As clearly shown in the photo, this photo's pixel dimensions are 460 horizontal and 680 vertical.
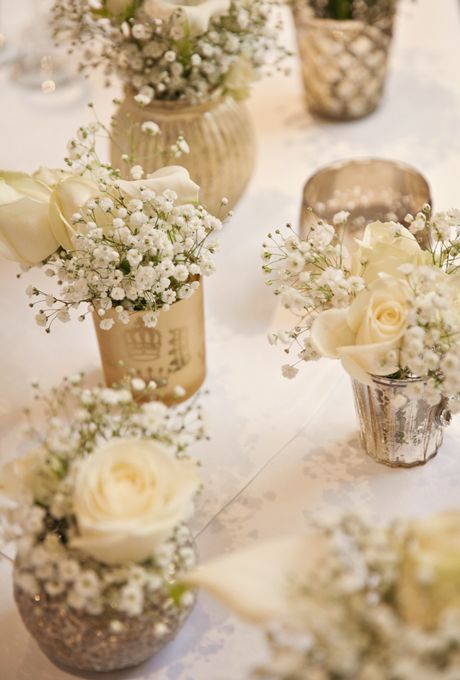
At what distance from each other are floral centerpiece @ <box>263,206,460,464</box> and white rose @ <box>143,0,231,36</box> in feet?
1.30

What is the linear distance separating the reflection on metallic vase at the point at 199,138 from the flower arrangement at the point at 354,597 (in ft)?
2.47

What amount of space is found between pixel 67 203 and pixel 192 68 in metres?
0.37

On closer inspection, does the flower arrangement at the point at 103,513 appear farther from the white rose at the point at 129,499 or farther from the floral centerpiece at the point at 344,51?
the floral centerpiece at the point at 344,51

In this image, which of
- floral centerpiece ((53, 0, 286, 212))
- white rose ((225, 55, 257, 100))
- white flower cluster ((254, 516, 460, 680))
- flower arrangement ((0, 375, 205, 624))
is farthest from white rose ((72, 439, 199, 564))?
white rose ((225, 55, 257, 100))

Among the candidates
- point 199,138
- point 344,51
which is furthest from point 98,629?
point 344,51

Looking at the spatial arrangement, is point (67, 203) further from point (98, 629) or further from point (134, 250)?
point (98, 629)

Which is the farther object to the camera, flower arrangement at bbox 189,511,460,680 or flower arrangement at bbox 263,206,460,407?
flower arrangement at bbox 263,206,460,407

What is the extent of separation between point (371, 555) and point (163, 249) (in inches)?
18.0

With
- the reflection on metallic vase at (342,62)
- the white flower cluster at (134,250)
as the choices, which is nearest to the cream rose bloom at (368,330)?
Answer: the white flower cluster at (134,250)

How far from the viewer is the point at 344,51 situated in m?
1.67

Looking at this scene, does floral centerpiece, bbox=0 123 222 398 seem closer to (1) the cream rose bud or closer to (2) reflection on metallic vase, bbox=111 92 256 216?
(1) the cream rose bud

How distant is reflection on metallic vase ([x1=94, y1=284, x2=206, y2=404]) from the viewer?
119 centimetres

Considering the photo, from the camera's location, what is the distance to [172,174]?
1122 millimetres

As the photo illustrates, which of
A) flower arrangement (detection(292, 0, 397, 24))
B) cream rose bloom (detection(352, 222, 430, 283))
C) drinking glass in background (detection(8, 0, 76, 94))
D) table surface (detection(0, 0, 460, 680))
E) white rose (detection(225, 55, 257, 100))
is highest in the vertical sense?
white rose (detection(225, 55, 257, 100))
